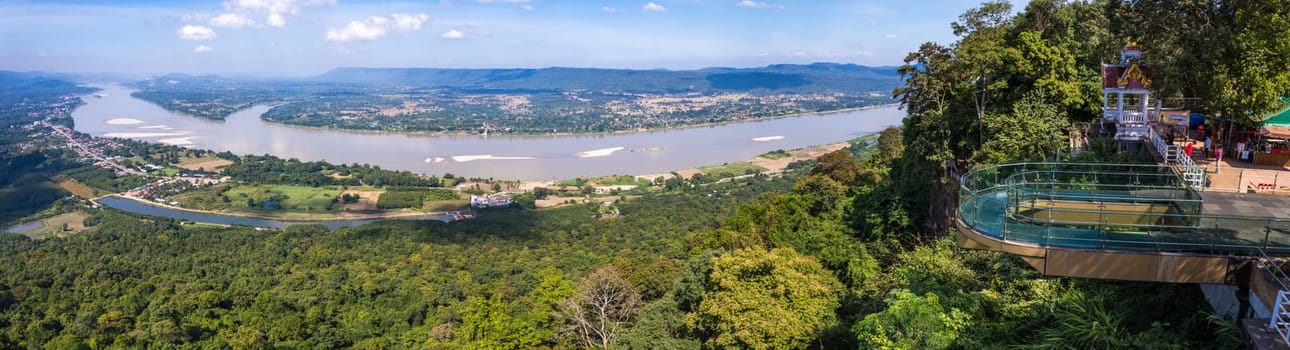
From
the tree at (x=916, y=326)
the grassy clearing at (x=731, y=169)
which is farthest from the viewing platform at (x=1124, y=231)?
the grassy clearing at (x=731, y=169)

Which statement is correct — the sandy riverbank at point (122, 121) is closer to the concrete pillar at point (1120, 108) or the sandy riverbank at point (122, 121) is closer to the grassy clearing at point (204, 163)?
the grassy clearing at point (204, 163)

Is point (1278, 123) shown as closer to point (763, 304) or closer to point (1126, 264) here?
point (1126, 264)

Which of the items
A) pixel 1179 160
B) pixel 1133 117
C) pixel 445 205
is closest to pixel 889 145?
pixel 1133 117

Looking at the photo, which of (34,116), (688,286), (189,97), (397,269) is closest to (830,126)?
(397,269)

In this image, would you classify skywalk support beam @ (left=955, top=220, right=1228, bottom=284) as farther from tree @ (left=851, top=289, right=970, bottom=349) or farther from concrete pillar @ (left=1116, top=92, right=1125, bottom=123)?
concrete pillar @ (left=1116, top=92, right=1125, bottom=123)

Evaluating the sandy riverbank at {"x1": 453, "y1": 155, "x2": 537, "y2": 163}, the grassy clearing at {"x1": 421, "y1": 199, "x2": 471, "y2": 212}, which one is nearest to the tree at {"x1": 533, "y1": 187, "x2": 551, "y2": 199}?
the grassy clearing at {"x1": 421, "y1": 199, "x2": 471, "y2": 212}

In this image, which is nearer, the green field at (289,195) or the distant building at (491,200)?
the distant building at (491,200)
